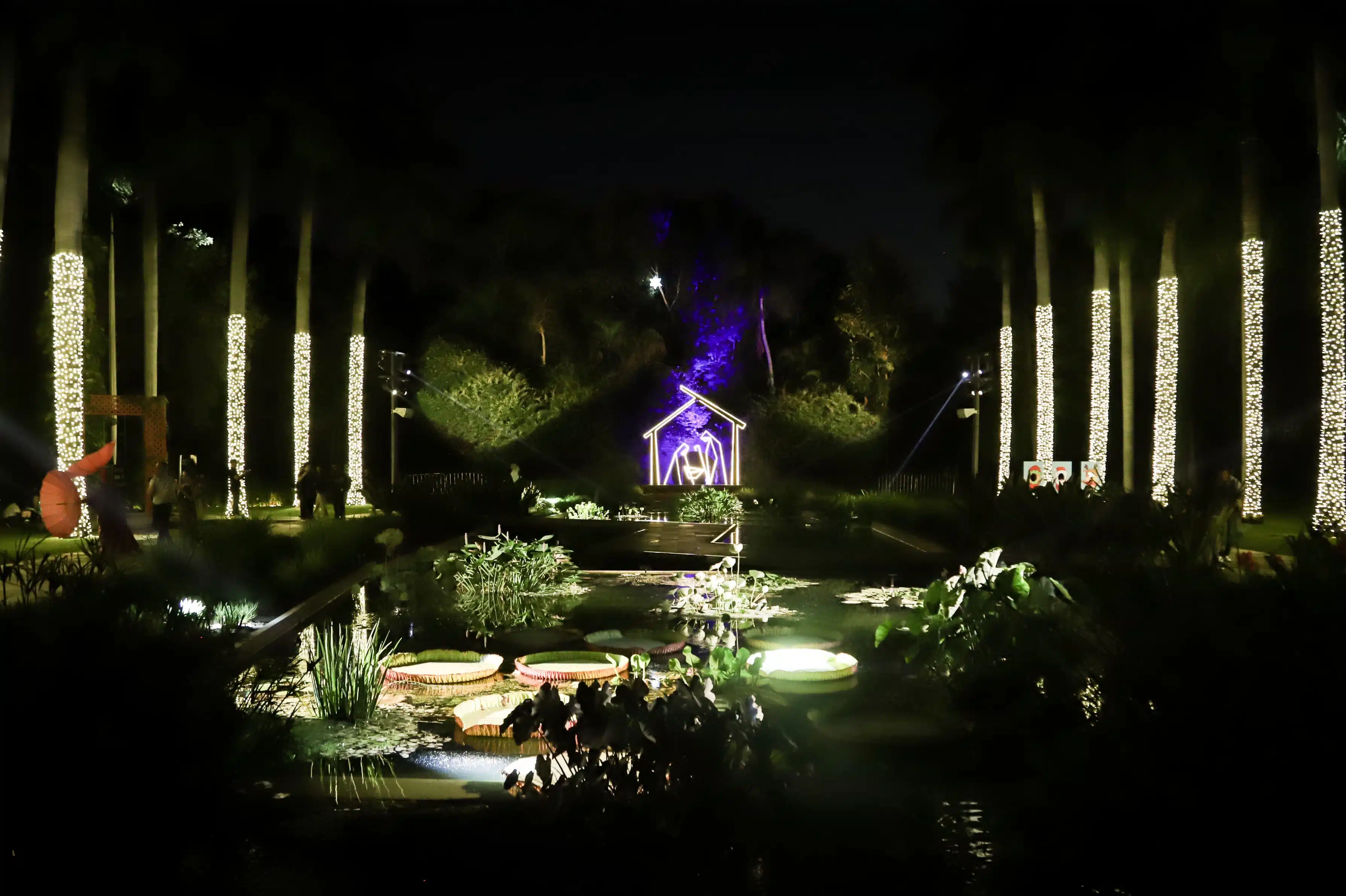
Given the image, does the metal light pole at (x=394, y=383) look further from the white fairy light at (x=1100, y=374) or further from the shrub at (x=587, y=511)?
the white fairy light at (x=1100, y=374)

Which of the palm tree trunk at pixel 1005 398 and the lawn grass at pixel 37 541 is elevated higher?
the palm tree trunk at pixel 1005 398

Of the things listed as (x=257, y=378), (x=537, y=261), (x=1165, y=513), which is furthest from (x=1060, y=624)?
(x=257, y=378)

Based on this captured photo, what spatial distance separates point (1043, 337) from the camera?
3269cm

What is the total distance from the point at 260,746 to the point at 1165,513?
36.7 feet

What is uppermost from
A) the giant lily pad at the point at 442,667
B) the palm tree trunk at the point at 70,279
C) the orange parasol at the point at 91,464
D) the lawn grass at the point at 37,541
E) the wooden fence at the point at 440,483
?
the palm tree trunk at the point at 70,279

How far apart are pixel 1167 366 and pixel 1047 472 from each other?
265 inches

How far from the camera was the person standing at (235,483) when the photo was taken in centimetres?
2669

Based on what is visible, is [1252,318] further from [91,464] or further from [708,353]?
[91,464]

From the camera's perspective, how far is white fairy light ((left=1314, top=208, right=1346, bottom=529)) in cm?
2281

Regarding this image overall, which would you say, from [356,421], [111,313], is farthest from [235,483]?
[111,313]

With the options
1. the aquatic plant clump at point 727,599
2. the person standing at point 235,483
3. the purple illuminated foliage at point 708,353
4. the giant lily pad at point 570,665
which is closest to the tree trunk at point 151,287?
the person standing at point 235,483

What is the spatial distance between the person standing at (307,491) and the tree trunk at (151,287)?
694 cm

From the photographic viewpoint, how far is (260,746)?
546 centimetres

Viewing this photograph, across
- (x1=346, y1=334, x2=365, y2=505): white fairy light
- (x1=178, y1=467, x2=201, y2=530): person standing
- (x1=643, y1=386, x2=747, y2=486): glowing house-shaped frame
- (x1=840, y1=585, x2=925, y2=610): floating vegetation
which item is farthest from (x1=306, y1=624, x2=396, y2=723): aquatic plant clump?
(x1=643, y1=386, x2=747, y2=486): glowing house-shaped frame
